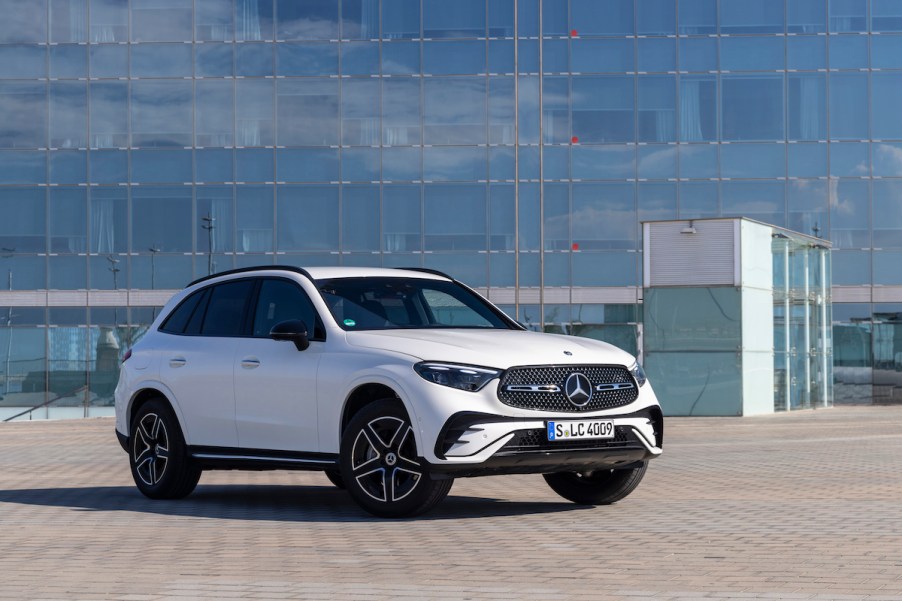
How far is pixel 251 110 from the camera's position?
43125 mm

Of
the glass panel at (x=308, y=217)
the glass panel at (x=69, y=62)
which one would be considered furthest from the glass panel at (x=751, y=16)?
the glass panel at (x=69, y=62)

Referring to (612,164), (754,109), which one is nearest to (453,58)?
(612,164)

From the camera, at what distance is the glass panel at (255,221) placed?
42.8 m

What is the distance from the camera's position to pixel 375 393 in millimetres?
10359

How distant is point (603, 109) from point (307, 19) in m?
8.17

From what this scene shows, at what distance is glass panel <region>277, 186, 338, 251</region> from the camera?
140ft

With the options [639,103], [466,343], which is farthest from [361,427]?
[639,103]

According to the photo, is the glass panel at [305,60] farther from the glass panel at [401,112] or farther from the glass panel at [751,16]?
the glass panel at [751,16]

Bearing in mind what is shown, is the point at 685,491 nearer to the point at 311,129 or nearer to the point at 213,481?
the point at 213,481

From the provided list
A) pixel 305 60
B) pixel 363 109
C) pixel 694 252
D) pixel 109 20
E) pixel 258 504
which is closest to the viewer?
pixel 258 504

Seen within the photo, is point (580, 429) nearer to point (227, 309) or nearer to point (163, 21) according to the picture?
point (227, 309)

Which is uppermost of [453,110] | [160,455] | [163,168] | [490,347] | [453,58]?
[453,58]

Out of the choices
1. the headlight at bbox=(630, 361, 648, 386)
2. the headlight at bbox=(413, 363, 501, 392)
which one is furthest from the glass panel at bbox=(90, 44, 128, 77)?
the headlight at bbox=(413, 363, 501, 392)

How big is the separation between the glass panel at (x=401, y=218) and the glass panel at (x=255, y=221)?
3039mm
